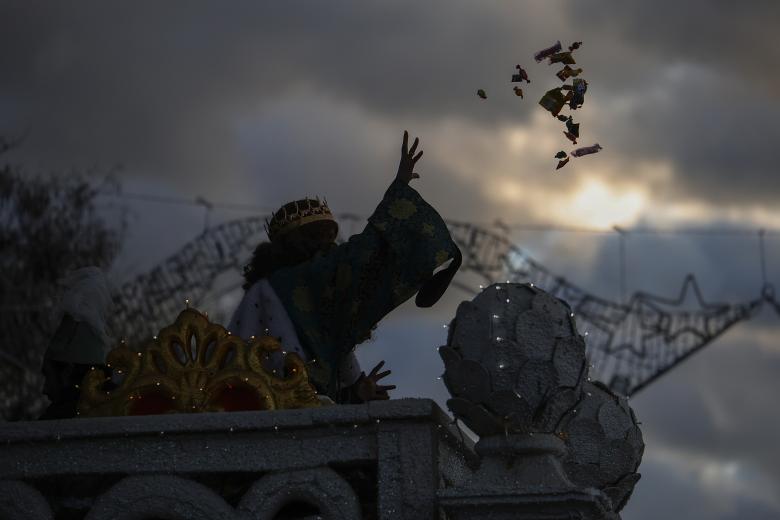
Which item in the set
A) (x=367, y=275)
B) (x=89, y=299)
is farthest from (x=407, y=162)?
(x=89, y=299)

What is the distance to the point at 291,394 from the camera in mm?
6023

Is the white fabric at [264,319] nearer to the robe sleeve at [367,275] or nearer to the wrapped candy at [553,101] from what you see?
the robe sleeve at [367,275]

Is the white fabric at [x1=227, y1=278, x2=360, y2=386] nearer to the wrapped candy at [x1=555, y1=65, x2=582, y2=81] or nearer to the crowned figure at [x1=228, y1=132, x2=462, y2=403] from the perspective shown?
the crowned figure at [x1=228, y1=132, x2=462, y2=403]

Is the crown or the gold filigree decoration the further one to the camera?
the crown

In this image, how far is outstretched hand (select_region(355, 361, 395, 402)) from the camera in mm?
6691

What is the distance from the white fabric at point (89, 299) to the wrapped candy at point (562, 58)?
2554 millimetres

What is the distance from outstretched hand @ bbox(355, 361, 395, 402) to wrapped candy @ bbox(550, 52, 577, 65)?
1542 mm

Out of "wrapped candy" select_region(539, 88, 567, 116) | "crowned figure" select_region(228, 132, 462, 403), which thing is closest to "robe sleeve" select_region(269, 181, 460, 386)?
"crowned figure" select_region(228, 132, 462, 403)

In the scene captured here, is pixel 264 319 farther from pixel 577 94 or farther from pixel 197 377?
pixel 577 94

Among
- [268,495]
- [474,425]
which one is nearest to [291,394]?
[268,495]

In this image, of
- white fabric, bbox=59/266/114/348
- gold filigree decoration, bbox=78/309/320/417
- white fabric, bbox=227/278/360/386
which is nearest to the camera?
gold filigree decoration, bbox=78/309/320/417

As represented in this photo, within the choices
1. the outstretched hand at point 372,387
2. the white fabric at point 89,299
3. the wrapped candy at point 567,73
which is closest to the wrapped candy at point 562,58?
the wrapped candy at point 567,73

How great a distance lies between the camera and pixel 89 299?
7359 mm

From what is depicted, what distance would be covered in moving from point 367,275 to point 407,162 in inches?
21.4
